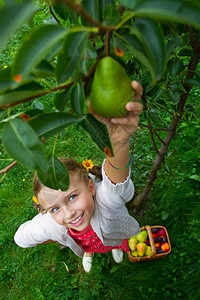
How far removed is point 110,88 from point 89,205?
0.85m

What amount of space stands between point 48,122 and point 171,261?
165 centimetres

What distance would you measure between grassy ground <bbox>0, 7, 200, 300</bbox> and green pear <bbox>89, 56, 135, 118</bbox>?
3.73 feet

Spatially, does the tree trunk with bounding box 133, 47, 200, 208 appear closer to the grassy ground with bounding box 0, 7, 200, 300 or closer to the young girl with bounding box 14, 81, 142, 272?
the grassy ground with bounding box 0, 7, 200, 300

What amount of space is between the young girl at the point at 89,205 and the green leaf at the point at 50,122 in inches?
7.6

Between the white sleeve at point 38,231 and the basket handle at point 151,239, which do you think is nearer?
the white sleeve at point 38,231

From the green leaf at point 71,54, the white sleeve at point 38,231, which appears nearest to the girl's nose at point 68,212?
the white sleeve at point 38,231

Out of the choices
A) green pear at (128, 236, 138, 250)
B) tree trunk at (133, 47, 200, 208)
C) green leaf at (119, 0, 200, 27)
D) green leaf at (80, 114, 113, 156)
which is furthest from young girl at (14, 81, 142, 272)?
green leaf at (119, 0, 200, 27)

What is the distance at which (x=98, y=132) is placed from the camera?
672 millimetres

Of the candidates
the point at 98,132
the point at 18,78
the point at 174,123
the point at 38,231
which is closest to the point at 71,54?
the point at 18,78

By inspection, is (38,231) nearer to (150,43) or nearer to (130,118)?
(130,118)

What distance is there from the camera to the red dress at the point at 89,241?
1.64 m

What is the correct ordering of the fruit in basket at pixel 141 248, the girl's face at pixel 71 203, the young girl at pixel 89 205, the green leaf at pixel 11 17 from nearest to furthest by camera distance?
the green leaf at pixel 11 17
the young girl at pixel 89 205
the girl's face at pixel 71 203
the fruit in basket at pixel 141 248

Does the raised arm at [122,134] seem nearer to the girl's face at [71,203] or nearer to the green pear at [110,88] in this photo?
the green pear at [110,88]

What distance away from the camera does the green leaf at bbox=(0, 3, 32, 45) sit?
0.36 m
